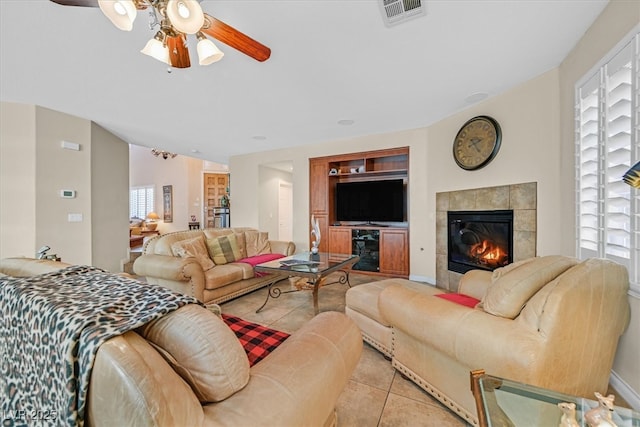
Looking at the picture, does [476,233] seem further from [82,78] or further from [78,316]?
[82,78]

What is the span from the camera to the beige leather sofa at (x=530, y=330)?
3.60ft

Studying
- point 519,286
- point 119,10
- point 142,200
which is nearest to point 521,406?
point 519,286

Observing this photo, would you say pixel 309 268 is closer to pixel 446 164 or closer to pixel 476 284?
pixel 476 284

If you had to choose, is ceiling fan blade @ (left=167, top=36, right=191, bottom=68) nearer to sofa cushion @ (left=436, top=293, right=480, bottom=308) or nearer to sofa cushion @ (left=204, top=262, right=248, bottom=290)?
sofa cushion @ (left=204, top=262, right=248, bottom=290)

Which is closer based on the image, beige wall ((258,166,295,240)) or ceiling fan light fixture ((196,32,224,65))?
ceiling fan light fixture ((196,32,224,65))

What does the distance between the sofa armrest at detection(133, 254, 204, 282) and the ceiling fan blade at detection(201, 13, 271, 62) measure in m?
2.19

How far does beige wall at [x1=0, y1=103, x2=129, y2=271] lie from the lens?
129 inches

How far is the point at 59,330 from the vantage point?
2.30 feet

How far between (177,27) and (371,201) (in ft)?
12.7

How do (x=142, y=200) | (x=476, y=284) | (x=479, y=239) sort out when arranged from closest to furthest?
1. (x=476, y=284)
2. (x=479, y=239)
3. (x=142, y=200)

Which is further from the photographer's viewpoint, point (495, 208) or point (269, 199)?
point (269, 199)

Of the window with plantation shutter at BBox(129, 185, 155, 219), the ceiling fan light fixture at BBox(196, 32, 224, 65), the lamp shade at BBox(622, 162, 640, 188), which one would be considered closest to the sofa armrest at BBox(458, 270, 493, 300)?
the lamp shade at BBox(622, 162, 640, 188)

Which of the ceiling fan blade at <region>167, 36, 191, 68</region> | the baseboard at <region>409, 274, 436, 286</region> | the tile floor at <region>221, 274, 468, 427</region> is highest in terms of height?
the ceiling fan blade at <region>167, 36, 191, 68</region>

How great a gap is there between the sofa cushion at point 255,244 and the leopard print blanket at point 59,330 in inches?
123
